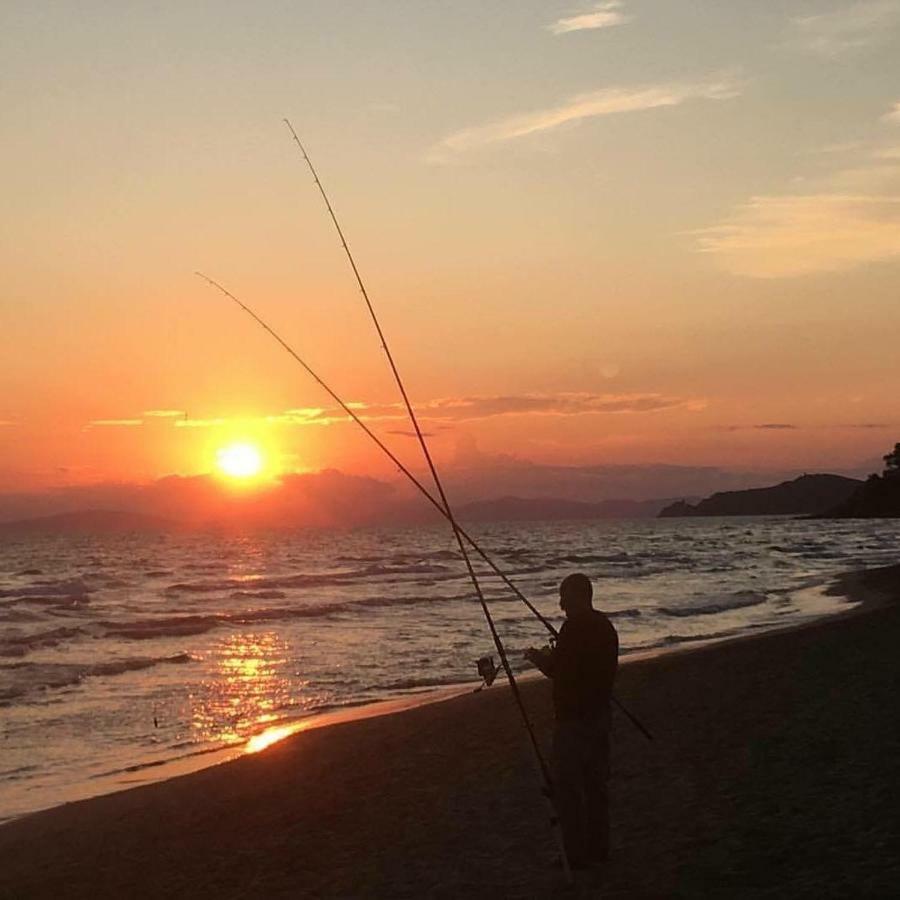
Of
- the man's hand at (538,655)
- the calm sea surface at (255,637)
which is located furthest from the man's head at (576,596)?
the calm sea surface at (255,637)

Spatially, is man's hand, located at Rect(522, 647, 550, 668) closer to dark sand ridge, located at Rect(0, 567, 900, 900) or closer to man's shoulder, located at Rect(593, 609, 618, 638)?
man's shoulder, located at Rect(593, 609, 618, 638)

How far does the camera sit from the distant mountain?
15200cm

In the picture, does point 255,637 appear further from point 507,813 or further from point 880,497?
point 880,497

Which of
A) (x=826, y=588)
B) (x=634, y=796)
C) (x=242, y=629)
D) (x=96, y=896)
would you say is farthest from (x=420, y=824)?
(x=826, y=588)

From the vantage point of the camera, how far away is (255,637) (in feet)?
105

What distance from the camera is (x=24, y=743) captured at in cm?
1622

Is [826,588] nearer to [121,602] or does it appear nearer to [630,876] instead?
[121,602]

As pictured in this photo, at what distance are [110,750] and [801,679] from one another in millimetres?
8451

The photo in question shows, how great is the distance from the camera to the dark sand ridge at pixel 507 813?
6.99 metres

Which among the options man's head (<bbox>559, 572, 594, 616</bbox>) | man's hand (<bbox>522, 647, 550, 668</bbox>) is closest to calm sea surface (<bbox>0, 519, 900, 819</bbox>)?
man's hand (<bbox>522, 647, 550, 668</bbox>)

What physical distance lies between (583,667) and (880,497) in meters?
159

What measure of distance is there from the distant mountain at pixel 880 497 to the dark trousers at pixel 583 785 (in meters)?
A: 152

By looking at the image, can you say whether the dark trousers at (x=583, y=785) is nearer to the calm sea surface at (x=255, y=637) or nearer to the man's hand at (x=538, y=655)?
the man's hand at (x=538, y=655)

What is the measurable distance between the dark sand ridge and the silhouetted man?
249 millimetres
